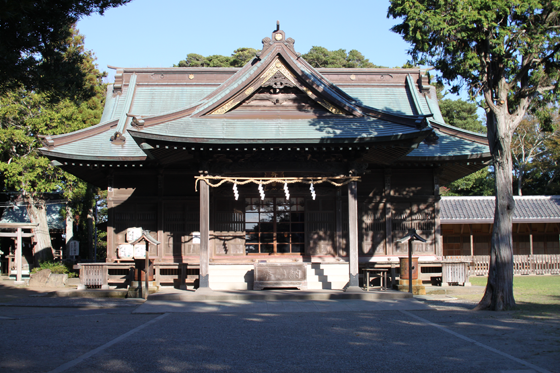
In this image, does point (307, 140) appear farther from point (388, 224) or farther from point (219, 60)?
point (219, 60)

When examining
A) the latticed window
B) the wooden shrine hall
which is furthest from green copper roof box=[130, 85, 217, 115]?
the latticed window

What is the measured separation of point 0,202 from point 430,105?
993 inches

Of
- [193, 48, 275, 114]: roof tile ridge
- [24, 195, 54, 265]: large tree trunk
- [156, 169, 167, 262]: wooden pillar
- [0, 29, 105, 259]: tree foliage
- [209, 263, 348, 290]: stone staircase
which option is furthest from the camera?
[24, 195, 54, 265]: large tree trunk

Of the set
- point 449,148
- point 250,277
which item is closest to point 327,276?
point 250,277

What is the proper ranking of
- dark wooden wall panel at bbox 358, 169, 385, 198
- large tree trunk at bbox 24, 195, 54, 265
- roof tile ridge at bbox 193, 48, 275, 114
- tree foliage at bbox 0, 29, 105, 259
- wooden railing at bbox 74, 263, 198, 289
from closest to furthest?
roof tile ridge at bbox 193, 48, 275, 114 < wooden railing at bbox 74, 263, 198, 289 < dark wooden wall panel at bbox 358, 169, 385, 198 < tree foliage at bbox 0, 29, 105, 259 < large tree trunk at bbox 24, 195, 54, 265

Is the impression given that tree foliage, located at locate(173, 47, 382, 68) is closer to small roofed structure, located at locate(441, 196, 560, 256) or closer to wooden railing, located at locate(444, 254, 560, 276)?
small roofed structure, located at locate(441, 196, 560, 256)

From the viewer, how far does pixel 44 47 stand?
30.8ft

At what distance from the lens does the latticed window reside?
677 inches

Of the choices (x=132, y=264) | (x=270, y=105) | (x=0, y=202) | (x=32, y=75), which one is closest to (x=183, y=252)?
(x=132, y=264)

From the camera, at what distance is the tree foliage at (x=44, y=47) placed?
8383mm

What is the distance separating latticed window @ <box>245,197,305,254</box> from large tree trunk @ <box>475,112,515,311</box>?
284 inches

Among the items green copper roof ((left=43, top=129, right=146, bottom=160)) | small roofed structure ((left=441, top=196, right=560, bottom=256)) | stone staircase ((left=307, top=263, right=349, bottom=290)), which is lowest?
stone staircase ((left=307, top=263, right=349, bottom=290))

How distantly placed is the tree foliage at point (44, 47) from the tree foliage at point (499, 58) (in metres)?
7.47

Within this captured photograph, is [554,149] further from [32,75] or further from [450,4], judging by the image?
[32,75]
